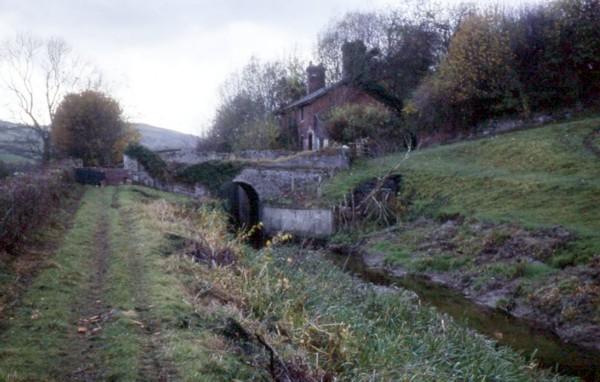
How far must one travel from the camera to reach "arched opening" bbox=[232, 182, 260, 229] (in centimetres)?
3253

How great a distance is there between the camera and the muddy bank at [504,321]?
10648mm

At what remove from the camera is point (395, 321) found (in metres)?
10.3

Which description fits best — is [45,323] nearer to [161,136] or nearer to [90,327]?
[90,327]

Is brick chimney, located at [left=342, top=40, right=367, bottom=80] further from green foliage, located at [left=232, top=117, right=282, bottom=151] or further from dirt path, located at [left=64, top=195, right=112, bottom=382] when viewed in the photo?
dirt path, located at [left=64, top=195, right=112, bottom=382]

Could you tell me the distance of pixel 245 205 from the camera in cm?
3631

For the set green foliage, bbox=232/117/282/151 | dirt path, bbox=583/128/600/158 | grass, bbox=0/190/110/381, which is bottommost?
grass, bbox=0/190/110/381

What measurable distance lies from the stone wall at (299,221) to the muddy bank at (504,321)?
738 centimetres

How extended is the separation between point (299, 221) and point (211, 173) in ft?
Result: 25.5

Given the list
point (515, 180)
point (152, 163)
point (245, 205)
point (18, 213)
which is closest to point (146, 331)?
point (18, 213)

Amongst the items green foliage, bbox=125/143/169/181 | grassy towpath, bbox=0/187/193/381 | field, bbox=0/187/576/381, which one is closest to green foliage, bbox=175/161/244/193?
green foliage, bbox=125/143/169/181

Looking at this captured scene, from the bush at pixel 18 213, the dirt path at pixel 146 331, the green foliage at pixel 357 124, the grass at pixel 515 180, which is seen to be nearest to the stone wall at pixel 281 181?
the grass at pixel 515 180

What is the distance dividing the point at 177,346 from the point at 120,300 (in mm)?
2253

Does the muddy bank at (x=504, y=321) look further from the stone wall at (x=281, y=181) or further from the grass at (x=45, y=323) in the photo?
the stone wall at (x=281, y=181)

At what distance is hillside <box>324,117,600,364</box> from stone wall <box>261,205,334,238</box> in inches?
45.6
